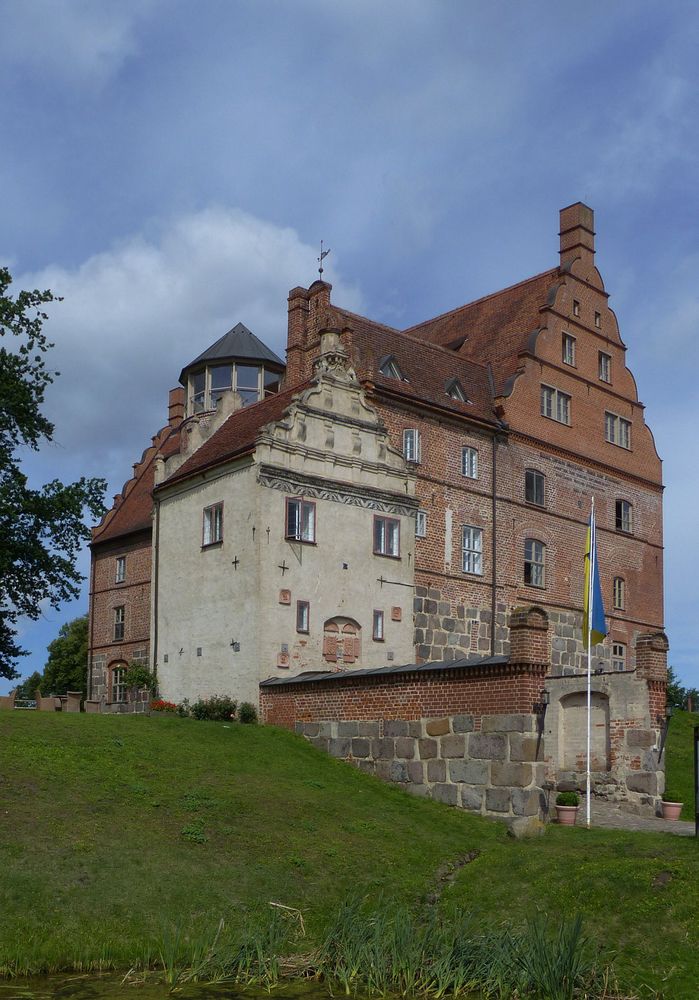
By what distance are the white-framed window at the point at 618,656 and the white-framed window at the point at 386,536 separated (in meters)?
13.0

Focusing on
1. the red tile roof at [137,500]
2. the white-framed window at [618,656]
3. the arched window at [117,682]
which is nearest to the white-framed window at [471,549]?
the white-framed window at [618,656]

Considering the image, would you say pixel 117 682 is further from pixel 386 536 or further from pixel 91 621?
pixel 386 536

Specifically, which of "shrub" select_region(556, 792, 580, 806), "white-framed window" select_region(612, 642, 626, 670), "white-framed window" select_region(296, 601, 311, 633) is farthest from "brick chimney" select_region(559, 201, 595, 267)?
"shrub" select_region(556, 792, 580, 806)

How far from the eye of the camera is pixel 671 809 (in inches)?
1008

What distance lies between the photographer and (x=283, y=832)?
19.8 metres

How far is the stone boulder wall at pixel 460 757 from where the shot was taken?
75.1 ft

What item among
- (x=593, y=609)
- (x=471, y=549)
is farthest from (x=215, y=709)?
(x=471, y=549)

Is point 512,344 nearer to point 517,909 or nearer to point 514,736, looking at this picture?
→ point 514,736

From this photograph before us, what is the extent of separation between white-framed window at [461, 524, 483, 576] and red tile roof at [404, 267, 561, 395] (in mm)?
6295

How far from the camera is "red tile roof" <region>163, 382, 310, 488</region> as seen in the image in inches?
1350

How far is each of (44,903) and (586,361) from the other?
35705mm

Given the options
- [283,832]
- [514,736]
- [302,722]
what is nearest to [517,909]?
[283,832]

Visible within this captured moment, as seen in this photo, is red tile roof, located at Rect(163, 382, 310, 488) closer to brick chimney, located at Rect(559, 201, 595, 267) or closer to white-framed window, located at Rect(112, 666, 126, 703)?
white-framed window, located at Rect(112, 666, 126, 703)

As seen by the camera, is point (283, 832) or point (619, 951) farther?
point (283, 832)
